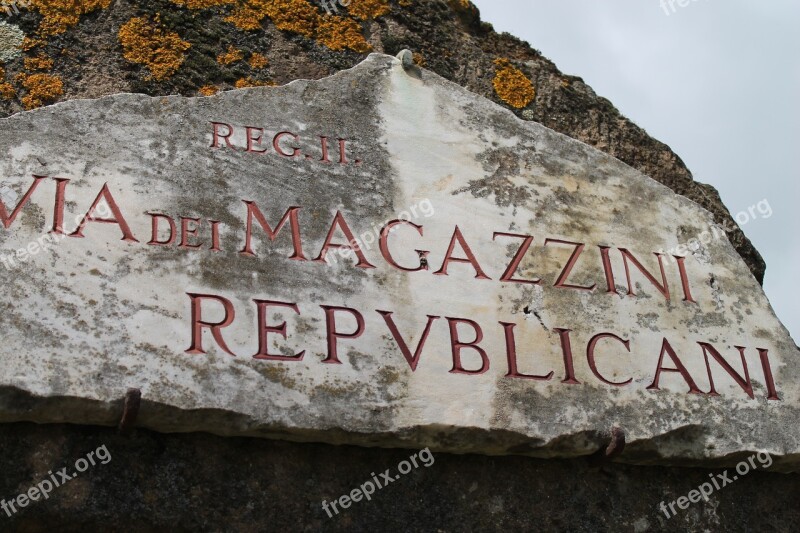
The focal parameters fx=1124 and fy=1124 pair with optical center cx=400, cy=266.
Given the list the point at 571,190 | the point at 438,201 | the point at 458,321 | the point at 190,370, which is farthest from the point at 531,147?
the point at 190,370

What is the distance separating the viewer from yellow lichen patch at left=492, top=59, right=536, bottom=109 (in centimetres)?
455

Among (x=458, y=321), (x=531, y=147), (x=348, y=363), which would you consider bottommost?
(x=348, y=363)

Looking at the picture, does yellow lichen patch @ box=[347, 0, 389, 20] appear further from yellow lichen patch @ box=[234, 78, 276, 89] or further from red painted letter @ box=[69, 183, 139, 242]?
red painted letter @ box=[69, 183, 139, 242]

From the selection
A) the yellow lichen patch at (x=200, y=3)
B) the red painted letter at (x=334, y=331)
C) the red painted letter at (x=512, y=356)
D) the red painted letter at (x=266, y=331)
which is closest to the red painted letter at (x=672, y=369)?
the red painted letter at (x=512, y=356)

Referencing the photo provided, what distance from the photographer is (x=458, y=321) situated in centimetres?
354

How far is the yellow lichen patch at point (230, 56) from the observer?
4.21 m

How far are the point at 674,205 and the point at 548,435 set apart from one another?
1217 mm

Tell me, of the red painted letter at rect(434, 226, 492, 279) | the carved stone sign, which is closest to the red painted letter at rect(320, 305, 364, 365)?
the carved stone sign

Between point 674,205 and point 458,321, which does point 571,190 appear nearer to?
point 674,205

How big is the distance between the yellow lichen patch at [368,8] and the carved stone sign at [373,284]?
534mm

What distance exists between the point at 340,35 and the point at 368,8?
22cm

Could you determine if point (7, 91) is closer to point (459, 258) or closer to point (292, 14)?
point (292, 14)

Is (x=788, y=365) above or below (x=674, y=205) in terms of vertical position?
below

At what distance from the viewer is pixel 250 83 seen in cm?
419
